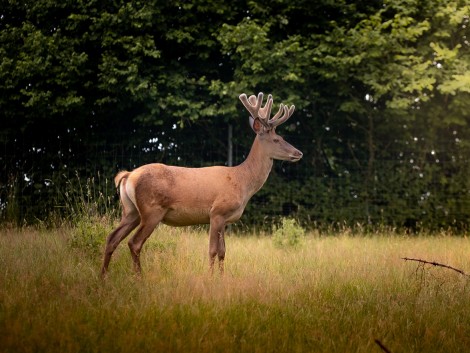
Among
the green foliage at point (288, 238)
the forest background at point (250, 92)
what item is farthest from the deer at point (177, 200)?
the forest background at point (250, 92)

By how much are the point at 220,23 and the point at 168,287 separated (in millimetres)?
8010

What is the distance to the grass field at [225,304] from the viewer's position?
15.2ft

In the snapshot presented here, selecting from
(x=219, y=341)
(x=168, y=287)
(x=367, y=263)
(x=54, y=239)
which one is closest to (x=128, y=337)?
(x=219, y=341)

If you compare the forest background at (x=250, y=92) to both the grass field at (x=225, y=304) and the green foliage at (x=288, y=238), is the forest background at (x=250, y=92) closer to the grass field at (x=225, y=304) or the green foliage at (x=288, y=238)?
the green foliage at (x=288, y=238)

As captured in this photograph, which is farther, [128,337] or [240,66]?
[240,66]

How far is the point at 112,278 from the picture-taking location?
672cm

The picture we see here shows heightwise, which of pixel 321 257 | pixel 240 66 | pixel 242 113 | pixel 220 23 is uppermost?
pixel 220 23

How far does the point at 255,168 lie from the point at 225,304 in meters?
2.59

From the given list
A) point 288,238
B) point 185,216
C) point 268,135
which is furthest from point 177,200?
point 288,238

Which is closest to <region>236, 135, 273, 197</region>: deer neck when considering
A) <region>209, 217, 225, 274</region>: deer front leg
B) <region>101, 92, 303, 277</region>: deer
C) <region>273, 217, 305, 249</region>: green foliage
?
<region>101, 92, 303, 277</region>: deer

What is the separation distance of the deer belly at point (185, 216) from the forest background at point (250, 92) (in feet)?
16.5

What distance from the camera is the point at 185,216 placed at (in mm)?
7230

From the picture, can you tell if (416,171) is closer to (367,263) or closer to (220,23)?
(220,23)

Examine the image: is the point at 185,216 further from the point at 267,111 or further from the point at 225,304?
the point at 225,304
